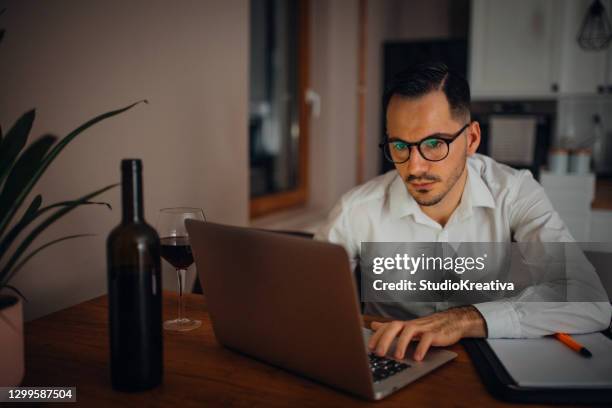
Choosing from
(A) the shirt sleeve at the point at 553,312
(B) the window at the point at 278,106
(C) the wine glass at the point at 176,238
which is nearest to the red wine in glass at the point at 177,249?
(C) the wine glass at the point at 176,238

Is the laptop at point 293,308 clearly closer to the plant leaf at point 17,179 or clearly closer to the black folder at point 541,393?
the black folder at point 541,393

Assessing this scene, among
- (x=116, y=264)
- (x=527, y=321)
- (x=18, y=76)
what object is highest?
(x=18, y=76)

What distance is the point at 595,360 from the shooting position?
2.96ft

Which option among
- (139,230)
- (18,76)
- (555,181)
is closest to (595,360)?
(139,230)

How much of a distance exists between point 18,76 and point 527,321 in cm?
118

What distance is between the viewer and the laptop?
0.76 metres

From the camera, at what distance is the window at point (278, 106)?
302cm

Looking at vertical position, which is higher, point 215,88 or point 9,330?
point 215,88

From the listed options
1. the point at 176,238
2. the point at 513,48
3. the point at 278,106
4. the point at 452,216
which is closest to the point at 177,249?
the point at 176,238

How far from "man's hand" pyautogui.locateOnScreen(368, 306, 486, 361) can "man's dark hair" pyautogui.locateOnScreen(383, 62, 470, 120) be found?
1.93 feet

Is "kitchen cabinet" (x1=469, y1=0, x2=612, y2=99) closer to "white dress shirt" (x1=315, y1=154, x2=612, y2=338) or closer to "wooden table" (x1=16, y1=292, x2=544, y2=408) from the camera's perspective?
"white dress shirt" (x1=315, y1=154, x2=612, y2=338)

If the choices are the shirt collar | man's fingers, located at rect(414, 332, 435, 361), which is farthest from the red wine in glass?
the shirt collar

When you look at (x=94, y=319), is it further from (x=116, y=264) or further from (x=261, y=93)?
(x=261, y=93)

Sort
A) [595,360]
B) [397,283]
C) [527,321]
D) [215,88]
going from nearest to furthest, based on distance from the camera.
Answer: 1. [595,360]
2. [527,321]
3. [397,283]
4. [215,88]
